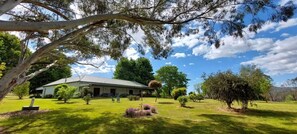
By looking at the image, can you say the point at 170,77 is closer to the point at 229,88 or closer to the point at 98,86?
the point at 98,86

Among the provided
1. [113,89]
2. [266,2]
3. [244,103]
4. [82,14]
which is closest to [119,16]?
[82,14]

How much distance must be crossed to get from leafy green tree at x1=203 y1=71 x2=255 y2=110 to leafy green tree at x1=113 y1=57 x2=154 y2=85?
5130 cm

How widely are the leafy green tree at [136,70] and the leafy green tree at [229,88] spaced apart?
5130 cm

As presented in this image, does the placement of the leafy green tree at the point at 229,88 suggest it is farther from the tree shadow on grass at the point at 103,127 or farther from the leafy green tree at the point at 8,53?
the leafy green tree at the point at 8,53

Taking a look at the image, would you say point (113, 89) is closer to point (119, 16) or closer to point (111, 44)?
point (111, 44)

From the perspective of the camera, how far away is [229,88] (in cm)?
1521

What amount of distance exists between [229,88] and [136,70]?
54938 mm

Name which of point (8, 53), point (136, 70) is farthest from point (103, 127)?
point (136, 70)

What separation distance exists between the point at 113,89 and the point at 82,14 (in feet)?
113

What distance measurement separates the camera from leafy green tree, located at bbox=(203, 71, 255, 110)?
49.0ft

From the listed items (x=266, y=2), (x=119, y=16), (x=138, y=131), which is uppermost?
(x=266, y=2)

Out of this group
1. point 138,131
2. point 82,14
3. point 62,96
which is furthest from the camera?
point 62,96

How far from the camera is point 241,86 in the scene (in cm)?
1501

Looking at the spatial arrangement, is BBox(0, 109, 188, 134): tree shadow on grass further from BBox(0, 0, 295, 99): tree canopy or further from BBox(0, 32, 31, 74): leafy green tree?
BBox(0, 32, 31, 74): leafy green tree
